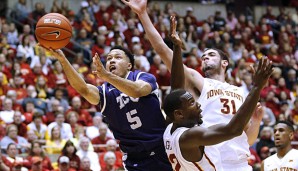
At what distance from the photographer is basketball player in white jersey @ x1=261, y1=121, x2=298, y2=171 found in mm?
8320

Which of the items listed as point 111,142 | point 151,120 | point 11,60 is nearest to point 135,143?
point 151,120

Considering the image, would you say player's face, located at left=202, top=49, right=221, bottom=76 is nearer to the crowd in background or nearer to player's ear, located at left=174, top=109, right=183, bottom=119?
player's ear, located at left=174, top=109, right=183, bottom=119

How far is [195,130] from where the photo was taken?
4.84 meters

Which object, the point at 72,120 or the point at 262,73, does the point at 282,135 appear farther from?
the point at 72,120

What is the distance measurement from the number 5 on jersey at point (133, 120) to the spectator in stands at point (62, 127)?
581 cm

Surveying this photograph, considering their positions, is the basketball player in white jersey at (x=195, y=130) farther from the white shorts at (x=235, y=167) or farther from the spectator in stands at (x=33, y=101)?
the spectator in stands at (x=33, y=101)

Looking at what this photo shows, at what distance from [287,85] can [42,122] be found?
313 inches

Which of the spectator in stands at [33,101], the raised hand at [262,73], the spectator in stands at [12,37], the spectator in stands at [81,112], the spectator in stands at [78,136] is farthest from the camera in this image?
the spectator in stands at [12,37]

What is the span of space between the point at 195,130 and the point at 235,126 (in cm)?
33

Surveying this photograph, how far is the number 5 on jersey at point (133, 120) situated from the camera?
19.7 ft

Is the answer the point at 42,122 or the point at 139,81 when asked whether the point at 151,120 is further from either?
the point at 42,122

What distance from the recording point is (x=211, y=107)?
20.5ft

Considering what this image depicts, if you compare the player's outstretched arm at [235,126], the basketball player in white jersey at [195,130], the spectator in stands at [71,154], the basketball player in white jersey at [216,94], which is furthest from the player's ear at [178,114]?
the spectator in stands at [71,154]

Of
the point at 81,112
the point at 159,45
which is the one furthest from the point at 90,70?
the point at 159,45
